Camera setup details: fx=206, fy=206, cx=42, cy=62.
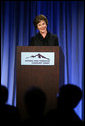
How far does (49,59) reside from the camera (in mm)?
2252

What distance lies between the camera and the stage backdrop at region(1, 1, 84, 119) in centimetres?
406

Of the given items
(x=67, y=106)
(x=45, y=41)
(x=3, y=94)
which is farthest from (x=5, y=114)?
(x=45, y=41)

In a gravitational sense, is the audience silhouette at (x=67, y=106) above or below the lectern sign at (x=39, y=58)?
below

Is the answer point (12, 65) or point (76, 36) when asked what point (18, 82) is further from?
point (76, 36)

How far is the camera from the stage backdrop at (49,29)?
13.3 ft

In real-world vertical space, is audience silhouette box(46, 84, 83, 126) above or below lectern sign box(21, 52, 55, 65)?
below

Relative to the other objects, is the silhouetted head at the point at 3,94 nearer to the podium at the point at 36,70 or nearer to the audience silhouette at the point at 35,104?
the audience silhouette at the point at 35,104

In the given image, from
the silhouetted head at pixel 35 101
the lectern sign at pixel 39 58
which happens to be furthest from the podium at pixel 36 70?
the silhouetted head at pixel 35 101

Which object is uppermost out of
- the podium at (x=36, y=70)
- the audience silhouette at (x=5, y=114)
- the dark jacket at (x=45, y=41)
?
the dark jacket at (x=45, y=41)

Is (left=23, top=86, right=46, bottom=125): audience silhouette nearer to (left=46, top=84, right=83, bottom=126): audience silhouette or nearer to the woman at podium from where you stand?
(left=46, top=84, right=83, bottom=126): audience silhouette

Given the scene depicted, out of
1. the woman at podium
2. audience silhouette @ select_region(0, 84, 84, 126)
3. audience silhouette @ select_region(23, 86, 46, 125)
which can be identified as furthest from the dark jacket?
audience silhouette @ select_region(23, 86, 46, 125)

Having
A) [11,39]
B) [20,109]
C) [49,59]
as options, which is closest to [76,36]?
[11,39]

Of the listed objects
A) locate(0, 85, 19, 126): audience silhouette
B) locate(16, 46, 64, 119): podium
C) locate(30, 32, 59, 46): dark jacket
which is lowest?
locate(0, 85, 19, 126): audience silhouette

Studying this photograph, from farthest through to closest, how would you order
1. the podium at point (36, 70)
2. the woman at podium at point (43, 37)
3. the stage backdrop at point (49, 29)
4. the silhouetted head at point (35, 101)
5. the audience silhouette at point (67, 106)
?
1. the stage backdrop at point (49, 29)
2. the woman at podium at point (43, 37)
3. the podium at point (36, 70)
4. the audience silhouette at point (67, 106)
5. the silhouetted head at point (35, 101)
